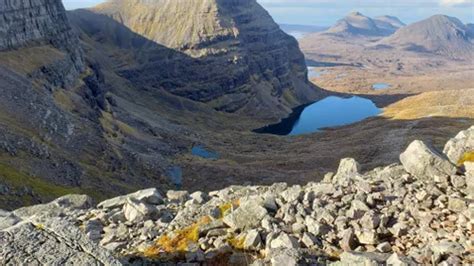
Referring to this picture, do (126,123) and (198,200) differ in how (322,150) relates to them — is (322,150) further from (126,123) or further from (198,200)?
(198,200)

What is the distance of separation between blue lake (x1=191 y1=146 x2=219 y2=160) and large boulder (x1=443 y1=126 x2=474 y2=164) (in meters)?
105

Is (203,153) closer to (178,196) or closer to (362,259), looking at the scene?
(178,196)

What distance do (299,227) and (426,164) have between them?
715cm

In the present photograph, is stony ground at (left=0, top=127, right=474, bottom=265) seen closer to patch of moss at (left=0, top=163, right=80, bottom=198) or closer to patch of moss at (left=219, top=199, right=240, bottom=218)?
patch of moss at (left=219, top=199, right=240, bottom=218)

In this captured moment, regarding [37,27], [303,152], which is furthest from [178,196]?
[37,27]

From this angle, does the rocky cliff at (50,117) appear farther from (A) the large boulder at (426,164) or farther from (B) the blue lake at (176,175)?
(A) the large boulder at (426,164)

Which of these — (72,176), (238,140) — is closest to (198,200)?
(72,176)

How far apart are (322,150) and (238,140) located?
121 ft

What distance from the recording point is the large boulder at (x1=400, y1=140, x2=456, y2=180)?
20.7 metres

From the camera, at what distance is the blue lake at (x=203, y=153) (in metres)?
131

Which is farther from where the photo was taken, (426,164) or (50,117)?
(50,117)

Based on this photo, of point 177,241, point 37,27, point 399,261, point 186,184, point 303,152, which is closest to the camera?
point 399,261

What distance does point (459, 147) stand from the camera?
75.8 feet

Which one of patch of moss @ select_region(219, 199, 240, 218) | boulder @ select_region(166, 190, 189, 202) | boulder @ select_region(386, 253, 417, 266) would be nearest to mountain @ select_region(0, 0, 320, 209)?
boulder @ select_region(166, 190, 189, 202)
